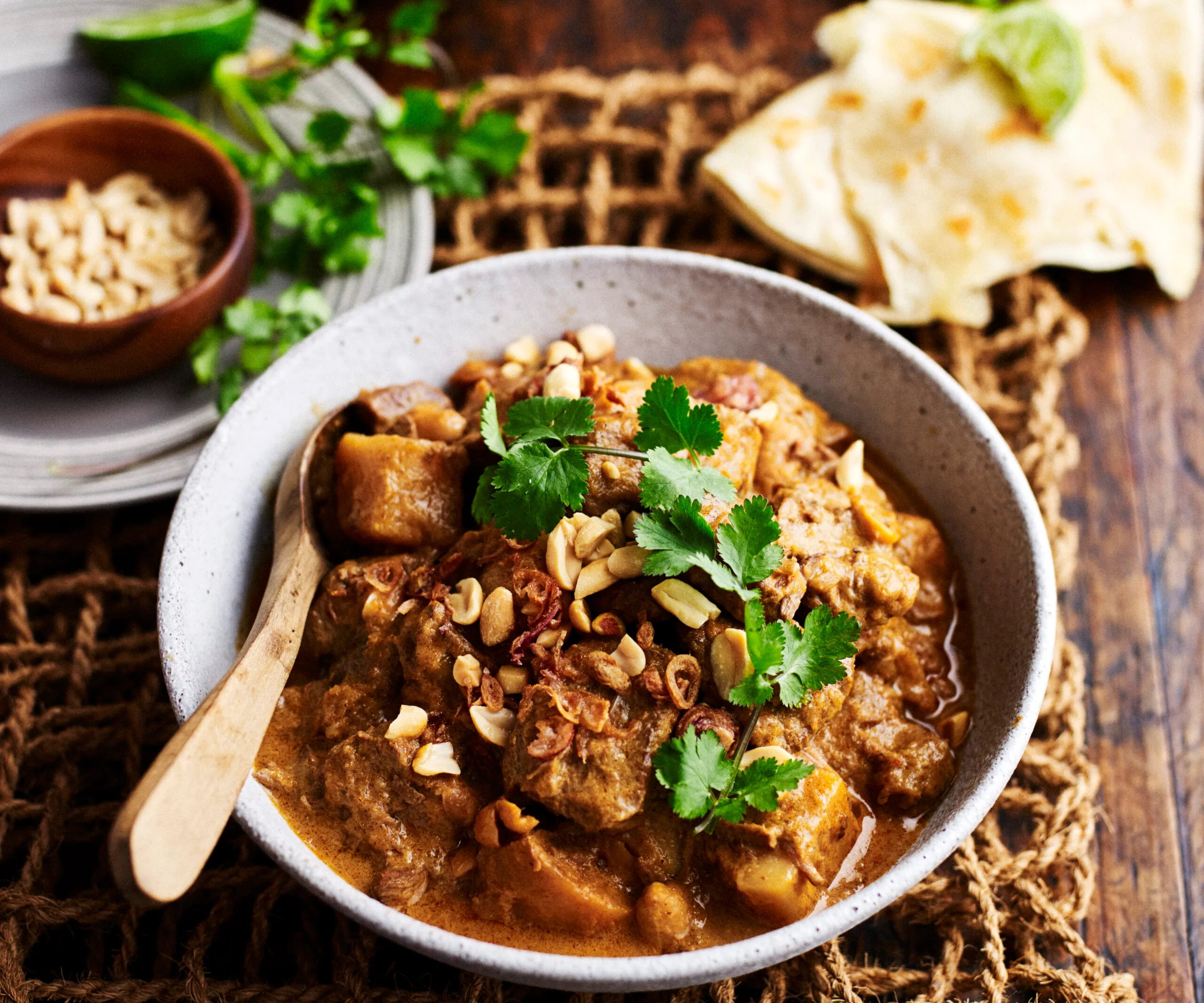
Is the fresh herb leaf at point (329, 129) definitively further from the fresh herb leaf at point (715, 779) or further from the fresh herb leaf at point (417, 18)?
the fresh herb leaf at point (715, 779)

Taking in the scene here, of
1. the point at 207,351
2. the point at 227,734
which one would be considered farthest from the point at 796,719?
the point at 207,351

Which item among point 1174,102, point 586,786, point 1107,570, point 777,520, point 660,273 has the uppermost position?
point 1174,102

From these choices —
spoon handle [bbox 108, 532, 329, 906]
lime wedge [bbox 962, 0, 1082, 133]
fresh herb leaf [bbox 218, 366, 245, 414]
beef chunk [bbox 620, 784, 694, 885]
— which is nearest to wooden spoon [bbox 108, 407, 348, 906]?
spoon handle [bbox 108, 532, 329, 906]

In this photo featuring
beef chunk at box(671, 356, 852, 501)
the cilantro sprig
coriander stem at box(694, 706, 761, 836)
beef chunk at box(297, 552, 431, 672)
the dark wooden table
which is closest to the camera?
coriander stem at box(694, 706, 761, 836)

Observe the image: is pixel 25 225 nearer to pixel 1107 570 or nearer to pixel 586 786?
pixel 586 786

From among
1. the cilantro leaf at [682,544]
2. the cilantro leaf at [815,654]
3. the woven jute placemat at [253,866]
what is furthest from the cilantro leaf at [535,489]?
the woven jute placemat at [253,866]

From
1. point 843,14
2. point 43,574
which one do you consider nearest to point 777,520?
point 43,574

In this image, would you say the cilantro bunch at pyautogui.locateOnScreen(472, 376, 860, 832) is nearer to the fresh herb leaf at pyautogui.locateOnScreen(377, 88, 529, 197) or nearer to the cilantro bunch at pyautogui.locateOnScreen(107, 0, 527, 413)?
the cilantro bunch at pyautogui.locateOnScreen(107, 0, 527, 413)
